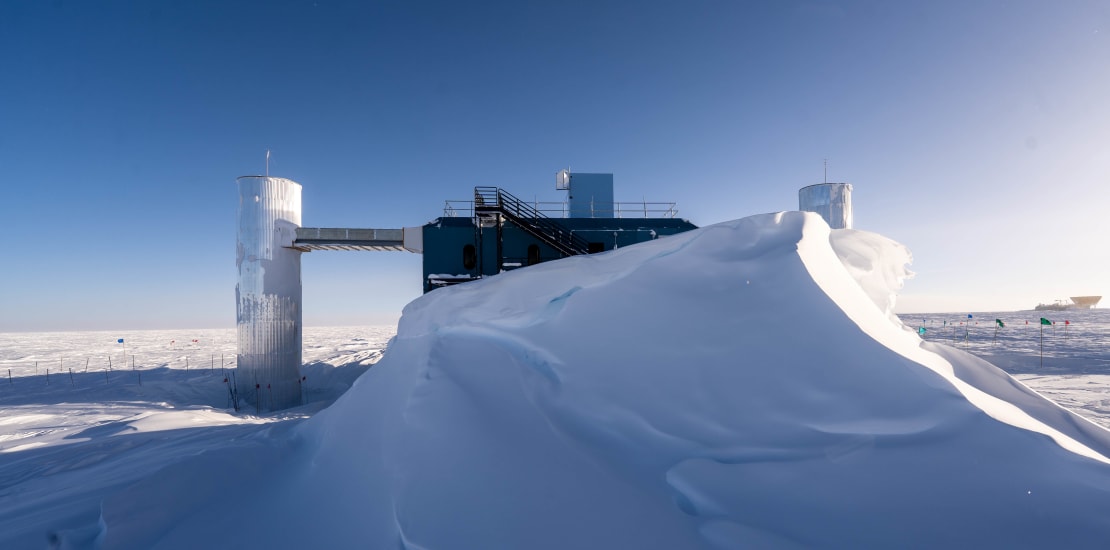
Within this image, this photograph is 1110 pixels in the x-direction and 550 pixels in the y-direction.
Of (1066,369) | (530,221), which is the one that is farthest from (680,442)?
(1066,369)

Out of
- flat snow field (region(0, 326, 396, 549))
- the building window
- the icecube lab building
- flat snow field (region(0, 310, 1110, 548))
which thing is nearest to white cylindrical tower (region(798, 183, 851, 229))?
the icecube lab building

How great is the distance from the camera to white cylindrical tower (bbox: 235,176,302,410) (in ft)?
53.9

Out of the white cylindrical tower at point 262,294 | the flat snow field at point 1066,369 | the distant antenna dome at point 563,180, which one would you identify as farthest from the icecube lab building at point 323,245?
the flat snow field at point 1066,369

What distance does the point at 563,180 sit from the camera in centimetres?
2166

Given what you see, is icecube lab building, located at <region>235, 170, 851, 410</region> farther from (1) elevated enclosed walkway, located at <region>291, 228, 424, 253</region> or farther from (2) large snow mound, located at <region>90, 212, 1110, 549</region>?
(2) large snow mound, located at <region>90, 212, 1110, 549</region>

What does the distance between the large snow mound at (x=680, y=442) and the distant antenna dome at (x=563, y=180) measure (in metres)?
15.9

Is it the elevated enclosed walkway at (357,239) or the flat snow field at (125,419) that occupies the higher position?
the elevated enclosed walkway at (357,239)

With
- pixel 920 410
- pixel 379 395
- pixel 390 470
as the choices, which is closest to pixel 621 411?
pixel 390 470

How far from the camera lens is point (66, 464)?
7.56m

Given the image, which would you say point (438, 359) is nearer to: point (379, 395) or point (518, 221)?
point (379, 395)

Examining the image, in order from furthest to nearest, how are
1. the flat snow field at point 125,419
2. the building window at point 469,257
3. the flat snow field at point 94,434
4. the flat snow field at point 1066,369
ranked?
1. the building window at point 469,257
2. the flat snow field at point 1066,369
3. the flat snow field at point 125,419
4. the flat snow field at point 94,434

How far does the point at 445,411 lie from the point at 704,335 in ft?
10.2

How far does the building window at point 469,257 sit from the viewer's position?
18.0 metres

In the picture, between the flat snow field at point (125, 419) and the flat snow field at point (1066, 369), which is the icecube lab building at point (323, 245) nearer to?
the flat snow field at point (125, 419)
